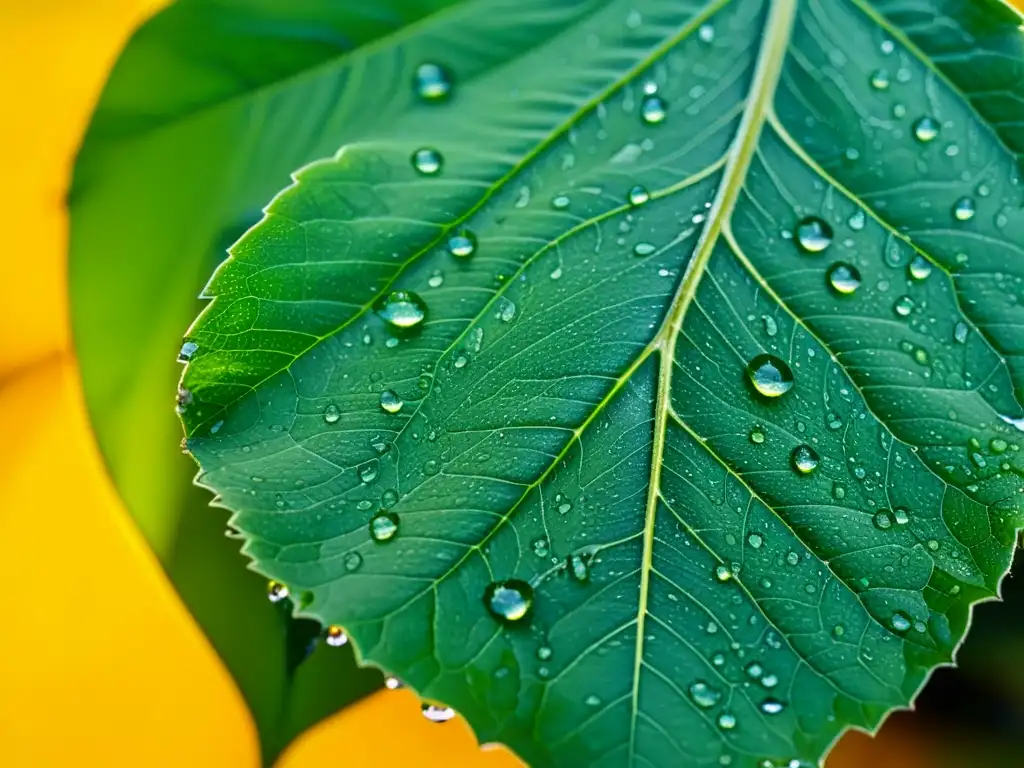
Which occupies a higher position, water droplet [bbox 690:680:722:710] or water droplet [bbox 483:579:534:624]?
water droplet [bbox 483:579:534:624]

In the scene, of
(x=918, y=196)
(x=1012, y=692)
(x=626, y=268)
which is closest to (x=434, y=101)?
(x=626, y=268)

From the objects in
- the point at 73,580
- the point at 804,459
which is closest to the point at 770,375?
the point at 804,459

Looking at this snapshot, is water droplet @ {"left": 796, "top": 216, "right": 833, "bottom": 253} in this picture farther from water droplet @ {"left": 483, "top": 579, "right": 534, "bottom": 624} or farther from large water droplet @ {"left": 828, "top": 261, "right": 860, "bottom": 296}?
water droplet @ {"left": 483, "top": 579, "right": 534, "bottom": 624}

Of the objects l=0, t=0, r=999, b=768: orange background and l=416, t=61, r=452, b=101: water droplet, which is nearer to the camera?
l=416, t=61, r=452, b=101: water droplet

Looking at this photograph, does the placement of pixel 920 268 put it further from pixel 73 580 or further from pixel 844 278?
pixel 73 580

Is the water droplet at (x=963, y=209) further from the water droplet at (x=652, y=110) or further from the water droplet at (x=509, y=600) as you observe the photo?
the water droplet at (x=509, y=600)

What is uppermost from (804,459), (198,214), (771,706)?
(198,214)

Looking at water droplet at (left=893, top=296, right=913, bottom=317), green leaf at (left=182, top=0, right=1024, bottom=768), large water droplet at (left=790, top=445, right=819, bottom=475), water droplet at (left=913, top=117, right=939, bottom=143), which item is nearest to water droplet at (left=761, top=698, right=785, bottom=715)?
green leaf at (left=182, top=0, right=1024, bottom=768)

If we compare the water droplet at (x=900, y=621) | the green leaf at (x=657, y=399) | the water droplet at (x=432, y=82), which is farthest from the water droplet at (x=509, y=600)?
the water droplet at (x=432, y=82)
